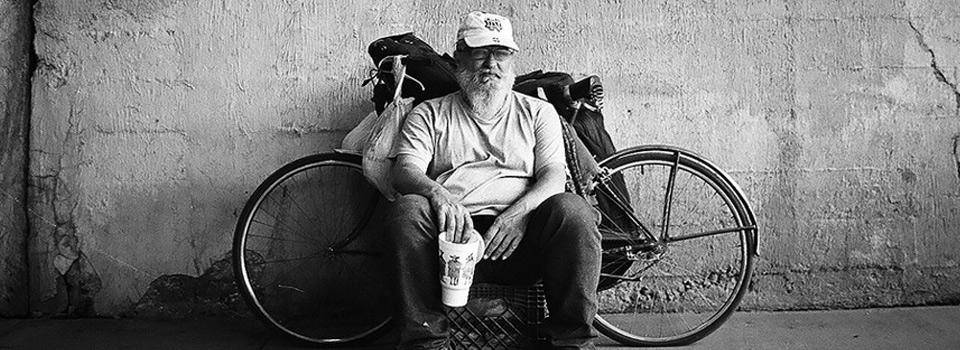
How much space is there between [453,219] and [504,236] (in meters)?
0.21

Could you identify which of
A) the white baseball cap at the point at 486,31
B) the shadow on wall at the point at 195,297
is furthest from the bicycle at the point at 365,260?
the white baseball cap at the point at 486,31

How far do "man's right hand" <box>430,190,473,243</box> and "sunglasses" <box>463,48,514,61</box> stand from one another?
551mm

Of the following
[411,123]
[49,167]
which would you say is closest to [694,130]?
[411,123]

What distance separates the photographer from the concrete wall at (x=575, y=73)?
13.2 feet

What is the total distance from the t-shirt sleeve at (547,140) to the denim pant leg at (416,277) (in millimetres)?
519

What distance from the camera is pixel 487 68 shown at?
3.36 metres

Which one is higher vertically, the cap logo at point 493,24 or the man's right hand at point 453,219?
the cap logo at point 493,24

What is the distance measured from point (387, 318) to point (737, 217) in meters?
1.46

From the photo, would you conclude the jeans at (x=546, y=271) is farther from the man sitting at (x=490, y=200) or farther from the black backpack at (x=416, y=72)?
the black backpack at (x=416, y=72)

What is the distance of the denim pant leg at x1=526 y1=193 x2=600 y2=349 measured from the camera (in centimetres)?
309

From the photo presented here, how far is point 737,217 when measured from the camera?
377 cm

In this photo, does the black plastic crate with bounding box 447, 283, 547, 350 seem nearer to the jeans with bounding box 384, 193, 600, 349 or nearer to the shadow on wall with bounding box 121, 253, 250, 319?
the jeans with bounding box 384, 193, 600, 349

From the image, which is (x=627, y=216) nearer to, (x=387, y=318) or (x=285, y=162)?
(x=387, y=318)

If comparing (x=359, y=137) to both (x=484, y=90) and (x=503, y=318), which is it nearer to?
(x=484, y=90)
